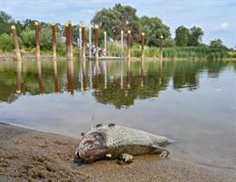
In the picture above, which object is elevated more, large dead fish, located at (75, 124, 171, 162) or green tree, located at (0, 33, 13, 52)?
green tree, located at (0, 33, 13, 52)

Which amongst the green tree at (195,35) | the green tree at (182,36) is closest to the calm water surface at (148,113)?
the green tree at (182,36)

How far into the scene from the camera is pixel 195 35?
77.5m

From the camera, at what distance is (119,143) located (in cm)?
478

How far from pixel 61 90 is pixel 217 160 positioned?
8862mm

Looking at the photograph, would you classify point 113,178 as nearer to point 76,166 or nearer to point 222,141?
point 76,166

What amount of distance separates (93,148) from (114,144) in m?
0.29

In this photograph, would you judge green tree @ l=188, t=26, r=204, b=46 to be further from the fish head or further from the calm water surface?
the fish head

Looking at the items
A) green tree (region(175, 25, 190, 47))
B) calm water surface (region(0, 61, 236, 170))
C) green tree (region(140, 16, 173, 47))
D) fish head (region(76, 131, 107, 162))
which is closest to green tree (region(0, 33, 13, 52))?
green tree (region(140, 16, 173, 47))

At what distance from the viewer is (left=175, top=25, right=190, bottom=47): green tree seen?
74.6 m

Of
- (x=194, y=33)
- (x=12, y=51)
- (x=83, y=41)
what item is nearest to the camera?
(x=83, y=41)

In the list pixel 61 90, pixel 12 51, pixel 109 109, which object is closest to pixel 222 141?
pixel 109 109

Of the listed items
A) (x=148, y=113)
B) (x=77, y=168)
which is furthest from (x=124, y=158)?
(x=148, y=113)

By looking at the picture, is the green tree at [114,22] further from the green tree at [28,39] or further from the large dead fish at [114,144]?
the large dead fish at [114,144]

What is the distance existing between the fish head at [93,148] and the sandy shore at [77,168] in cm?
9
